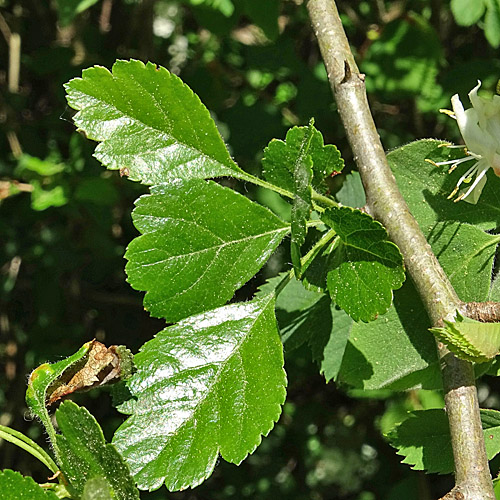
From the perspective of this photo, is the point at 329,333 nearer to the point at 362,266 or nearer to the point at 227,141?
the point at 362,266

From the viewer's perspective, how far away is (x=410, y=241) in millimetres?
715

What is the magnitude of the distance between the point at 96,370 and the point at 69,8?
0.98 m

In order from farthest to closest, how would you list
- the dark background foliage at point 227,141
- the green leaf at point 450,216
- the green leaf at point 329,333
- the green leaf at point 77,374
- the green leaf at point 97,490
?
the dark background foliage at point 227,141 < the green leaf at point 329,333 < the green leaf at point 450,216 < the green leaf at point 77,374 < the green leaf at point 97,490

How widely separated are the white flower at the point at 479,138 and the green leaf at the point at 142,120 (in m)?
0.28

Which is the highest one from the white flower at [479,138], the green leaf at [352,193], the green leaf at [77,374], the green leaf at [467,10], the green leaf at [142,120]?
the green leaf at [467,10]

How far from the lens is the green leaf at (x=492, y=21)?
1466 millimetres

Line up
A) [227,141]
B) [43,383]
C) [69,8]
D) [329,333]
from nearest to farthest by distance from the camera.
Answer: [43,383]
[329,333]
[69,8]
[227,141]

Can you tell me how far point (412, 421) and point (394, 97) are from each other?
133 centimetres

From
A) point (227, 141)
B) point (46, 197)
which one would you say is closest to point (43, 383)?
point (46, 197)

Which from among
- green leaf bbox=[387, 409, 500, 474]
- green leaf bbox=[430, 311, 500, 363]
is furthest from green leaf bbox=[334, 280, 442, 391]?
green leaf bbox=[430, 311, 500, 363]

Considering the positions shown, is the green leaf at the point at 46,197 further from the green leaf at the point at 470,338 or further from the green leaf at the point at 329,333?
the green leaf at the point at 470,338

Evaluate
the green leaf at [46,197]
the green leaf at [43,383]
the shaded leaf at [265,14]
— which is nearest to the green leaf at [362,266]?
the green leaf at [43,383]

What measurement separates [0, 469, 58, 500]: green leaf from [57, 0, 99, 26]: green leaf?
105cm

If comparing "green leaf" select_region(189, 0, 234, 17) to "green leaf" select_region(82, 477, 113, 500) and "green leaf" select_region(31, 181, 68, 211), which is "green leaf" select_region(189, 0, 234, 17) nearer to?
"green leaf" select_region(31, 181, 68, 211)
